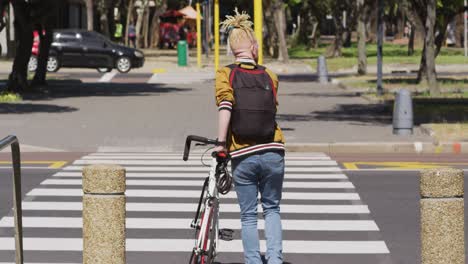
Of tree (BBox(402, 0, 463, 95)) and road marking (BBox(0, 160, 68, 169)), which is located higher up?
tree (BBox(402, 0, 463, 95))

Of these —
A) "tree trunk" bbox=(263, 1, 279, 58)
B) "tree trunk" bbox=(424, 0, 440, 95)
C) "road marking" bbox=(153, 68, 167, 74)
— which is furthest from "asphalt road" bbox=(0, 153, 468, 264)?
"tree trunk" bbox=(263, 1, 279, 58)

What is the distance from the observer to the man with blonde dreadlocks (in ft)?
29.1

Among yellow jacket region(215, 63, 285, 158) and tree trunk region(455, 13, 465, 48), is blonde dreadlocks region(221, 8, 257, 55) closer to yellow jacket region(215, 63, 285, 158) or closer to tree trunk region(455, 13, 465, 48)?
yellow jacket region(215, 63, 285, 158)

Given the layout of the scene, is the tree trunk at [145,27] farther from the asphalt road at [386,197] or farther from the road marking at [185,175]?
the road marking at [185,175]

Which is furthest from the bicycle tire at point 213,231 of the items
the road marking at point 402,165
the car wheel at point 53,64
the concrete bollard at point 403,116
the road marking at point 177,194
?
the car wheel at point 53,64

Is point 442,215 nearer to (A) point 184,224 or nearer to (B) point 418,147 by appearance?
(A) point 184,224

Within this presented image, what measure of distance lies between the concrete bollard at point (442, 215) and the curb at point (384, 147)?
42.0 feet

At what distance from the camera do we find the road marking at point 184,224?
1221 centimetres

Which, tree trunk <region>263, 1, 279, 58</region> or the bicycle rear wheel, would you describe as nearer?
the bicycle rear wheel

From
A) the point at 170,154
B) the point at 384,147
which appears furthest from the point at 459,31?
the point at 170,154

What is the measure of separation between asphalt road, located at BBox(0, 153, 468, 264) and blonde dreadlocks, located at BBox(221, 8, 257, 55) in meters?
1.73

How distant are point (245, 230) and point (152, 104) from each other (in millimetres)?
23226

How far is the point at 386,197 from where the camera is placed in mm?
14594

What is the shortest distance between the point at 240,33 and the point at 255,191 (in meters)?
1.07
